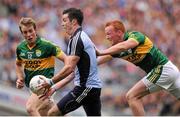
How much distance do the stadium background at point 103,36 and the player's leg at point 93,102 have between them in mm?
5895

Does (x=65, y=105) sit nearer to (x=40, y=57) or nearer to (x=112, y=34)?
(x=40, y=57)

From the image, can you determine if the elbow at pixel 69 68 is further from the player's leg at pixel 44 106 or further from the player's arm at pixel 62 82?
the player's leg at pixel 44 106

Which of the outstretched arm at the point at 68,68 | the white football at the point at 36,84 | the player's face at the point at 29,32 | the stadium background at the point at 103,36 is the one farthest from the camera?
the stadium background at the point at 103,36

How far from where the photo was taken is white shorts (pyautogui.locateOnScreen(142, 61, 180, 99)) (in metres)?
12.4

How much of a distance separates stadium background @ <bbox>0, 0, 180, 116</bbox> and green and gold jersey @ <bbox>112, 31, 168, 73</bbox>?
513 cm

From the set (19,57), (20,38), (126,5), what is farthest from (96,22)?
(19,57)

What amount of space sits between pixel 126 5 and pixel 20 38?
10.3ft

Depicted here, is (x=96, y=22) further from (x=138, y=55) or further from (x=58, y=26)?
(x=138, y=55)

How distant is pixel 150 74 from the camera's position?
12391mm

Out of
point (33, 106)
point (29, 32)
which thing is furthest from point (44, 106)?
point (29, 32)

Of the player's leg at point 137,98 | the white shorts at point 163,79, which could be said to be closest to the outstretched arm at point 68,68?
the player's leg at point 137,98

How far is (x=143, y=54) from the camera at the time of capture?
40.1ft

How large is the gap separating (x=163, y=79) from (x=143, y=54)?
0.59 meters

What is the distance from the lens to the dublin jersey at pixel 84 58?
11.2 metres
